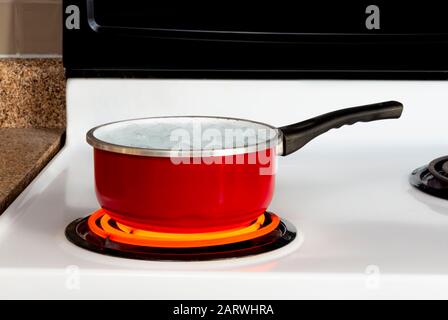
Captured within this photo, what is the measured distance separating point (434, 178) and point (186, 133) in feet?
0.94

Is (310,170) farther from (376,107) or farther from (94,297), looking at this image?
(94,297)

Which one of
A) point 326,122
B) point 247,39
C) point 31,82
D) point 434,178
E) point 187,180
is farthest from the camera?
point 31,82

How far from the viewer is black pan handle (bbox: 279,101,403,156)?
2.15ft

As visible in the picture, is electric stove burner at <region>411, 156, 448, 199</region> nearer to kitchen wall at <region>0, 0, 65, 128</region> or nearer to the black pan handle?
the black pan handle

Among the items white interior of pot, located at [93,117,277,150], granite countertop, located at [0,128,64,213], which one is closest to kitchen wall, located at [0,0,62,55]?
granite countertop, located at [0,128,64,213]

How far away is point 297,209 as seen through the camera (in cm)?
71

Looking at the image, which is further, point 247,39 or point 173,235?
point 247,39

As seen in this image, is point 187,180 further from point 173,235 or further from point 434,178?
point 434,178

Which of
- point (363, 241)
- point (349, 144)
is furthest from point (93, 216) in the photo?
point (349, 144)

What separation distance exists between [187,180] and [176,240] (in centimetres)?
5

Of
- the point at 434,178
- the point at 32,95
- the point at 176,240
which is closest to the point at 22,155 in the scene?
the point at 32,95

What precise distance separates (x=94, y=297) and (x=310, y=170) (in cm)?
41

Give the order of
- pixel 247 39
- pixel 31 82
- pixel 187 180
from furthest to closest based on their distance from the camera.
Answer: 1. pixel 31 82
2. pixel 247 39
3. pixel 187 180

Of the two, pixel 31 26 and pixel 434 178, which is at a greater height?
pixel 31 26
